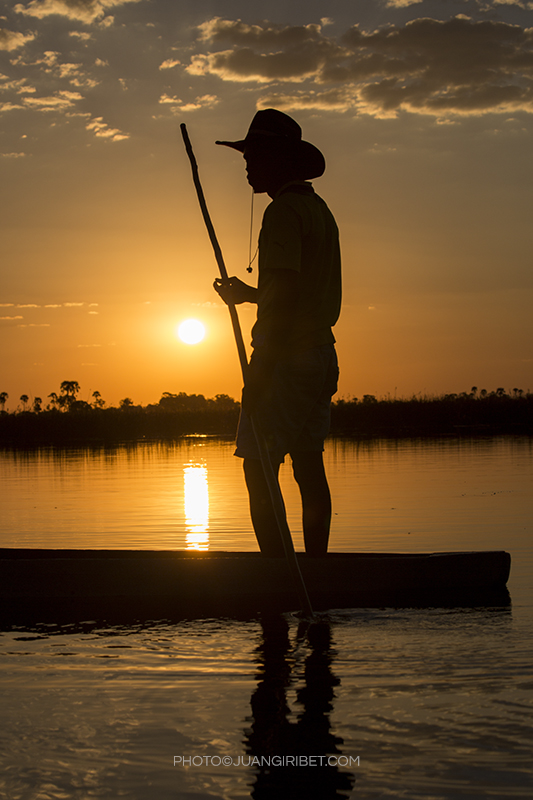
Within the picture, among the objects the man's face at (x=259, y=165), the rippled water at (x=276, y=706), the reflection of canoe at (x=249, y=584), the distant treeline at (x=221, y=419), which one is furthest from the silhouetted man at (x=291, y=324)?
the distant treeline at (x=221, y=419)

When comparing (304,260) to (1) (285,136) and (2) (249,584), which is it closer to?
(1) (285,136)

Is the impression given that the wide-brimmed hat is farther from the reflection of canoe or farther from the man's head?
the reflection of canoe

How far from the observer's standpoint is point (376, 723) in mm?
2176

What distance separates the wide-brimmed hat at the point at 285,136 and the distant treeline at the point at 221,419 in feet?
87.2

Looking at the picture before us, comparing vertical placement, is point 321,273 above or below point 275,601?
above

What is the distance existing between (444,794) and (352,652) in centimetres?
111

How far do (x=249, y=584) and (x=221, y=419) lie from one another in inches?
1317

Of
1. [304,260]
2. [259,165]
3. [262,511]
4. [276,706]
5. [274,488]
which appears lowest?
[276,706]

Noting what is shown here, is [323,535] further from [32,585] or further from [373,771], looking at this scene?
[373,771]

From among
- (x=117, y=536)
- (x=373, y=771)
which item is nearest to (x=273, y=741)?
(x=373, y=771)

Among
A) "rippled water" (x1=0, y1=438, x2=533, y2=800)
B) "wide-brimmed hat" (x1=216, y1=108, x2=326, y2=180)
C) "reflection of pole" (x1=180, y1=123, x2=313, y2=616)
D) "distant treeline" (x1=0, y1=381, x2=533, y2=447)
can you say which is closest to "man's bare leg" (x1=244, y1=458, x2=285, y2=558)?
"reflection of pole" (x1=180, y1=123, x2=313, y2=616)

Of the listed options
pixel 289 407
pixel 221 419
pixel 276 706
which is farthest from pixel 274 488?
pixel 221 419

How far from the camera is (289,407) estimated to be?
12.5 ft

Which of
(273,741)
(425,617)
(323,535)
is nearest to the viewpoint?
(273,741)
